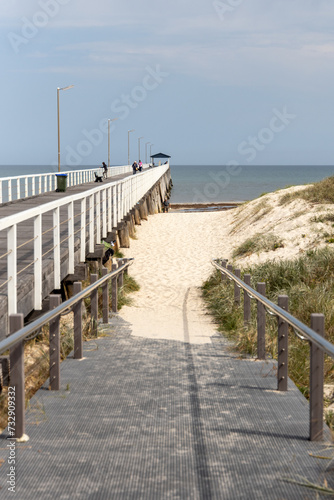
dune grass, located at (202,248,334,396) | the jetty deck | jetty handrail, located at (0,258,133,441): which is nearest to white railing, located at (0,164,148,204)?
dune grass, located at (202,248,334,396)

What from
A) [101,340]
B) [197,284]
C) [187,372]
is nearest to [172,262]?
[197,284]

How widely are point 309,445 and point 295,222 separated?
17509 millimetres

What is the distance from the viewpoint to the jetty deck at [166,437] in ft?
11.5

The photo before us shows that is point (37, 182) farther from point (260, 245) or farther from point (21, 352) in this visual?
point (21, 352)

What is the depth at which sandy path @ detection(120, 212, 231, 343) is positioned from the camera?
9.97 meters

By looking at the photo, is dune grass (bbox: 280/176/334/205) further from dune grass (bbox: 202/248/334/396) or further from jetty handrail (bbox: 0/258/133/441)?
jetty handrail (bbox: 0/258/133/441)

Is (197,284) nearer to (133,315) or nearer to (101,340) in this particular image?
(133,315)

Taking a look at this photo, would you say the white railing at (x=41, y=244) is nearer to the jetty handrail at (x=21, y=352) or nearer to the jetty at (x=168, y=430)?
the jetty handrail at (x=21, y=352)

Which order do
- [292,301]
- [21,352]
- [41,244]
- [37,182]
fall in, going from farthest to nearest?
[37,182] → [292,301] → [41,244] → [21,352]

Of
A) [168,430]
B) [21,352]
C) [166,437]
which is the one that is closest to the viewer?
[21,352]

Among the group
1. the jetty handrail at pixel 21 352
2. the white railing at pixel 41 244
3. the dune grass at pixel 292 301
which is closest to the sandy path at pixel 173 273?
the dune grass at pixel 292 301

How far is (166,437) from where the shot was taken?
4.27 m

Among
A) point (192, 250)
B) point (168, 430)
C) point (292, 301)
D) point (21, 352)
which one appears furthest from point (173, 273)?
point (21, 352)

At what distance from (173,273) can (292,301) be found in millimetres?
Result: 6949
